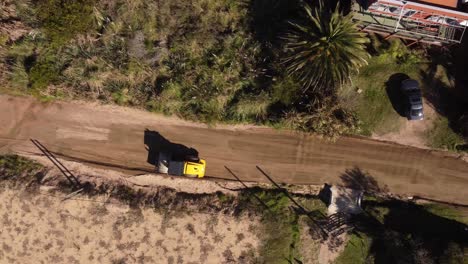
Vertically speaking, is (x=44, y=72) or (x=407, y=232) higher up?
(x=44, y=72)

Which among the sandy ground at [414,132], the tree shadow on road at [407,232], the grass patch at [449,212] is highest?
the sandy ground at [414,132]

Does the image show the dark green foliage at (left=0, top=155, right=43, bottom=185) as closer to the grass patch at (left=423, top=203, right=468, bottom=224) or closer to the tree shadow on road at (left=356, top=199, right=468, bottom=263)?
the tree shadow on road at (left=356, top=199, right=468, bottom=263)

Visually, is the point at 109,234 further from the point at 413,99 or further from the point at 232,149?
the point at 413,99

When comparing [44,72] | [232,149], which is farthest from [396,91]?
[44,72]

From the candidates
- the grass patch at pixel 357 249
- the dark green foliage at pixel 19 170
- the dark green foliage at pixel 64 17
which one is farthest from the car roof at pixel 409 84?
the dark green foliage at pixel 19 170

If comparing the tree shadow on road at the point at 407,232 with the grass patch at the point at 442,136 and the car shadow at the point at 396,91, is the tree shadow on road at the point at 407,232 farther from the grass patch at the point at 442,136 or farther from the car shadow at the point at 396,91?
the car shadow at the point at 396,91

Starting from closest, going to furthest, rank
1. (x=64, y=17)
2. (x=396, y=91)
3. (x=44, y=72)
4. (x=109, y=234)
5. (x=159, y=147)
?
(x=64, y=17), (x=44, y=72), (x=109, y=234), (x=159, y=147), (x=396, y=91)

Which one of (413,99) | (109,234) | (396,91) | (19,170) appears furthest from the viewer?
(396,91)

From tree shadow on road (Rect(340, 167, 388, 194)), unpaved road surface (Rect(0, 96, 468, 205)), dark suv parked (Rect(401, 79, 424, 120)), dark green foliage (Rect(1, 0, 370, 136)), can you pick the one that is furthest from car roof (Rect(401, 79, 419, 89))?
tree shadow on road (Rect(340, 167, 388, 194))
